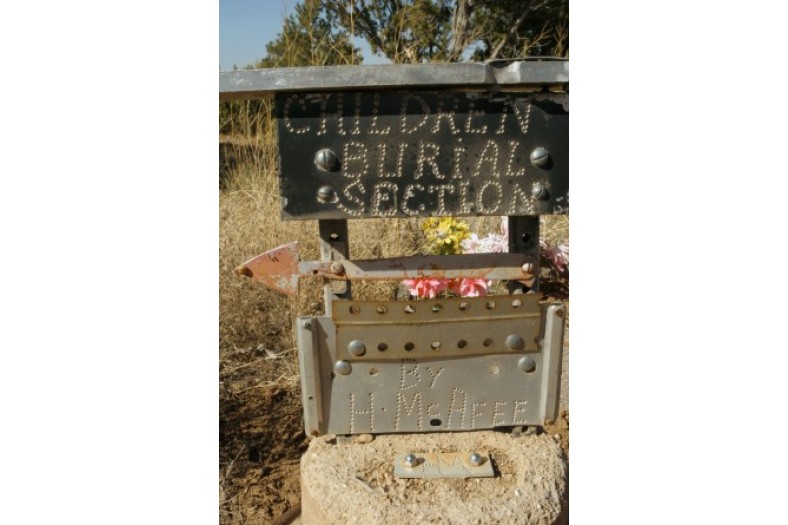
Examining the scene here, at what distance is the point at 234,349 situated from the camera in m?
2.22

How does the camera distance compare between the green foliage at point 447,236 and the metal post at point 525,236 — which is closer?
the metal post at point 525,236

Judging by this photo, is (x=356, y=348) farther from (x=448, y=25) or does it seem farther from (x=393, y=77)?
(x=448, y=25)

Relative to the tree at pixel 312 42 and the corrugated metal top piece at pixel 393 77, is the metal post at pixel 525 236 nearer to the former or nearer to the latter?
the corrugated metal top piece at pixel 393 77

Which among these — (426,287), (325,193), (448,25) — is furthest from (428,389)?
(448,25)

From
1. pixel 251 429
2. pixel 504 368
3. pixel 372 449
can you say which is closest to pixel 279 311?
pixel 251 429

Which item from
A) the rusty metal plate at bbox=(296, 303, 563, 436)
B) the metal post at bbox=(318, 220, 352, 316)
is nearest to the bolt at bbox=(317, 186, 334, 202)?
the metal post at bbox=(318, 220, 352, 316)

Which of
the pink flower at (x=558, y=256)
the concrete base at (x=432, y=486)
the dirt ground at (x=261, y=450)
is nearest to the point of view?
the concrete base at (x=432, y=486)

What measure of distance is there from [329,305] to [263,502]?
0.77m

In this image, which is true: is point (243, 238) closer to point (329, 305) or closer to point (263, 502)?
point (263, 502)

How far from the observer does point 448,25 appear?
271cm

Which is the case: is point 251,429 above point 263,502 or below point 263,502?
above

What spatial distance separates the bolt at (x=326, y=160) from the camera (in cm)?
103

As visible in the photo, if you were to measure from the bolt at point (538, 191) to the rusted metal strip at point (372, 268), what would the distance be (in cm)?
15

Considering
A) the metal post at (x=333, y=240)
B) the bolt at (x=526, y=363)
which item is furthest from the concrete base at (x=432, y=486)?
the metal post at (x=333, y=240)
